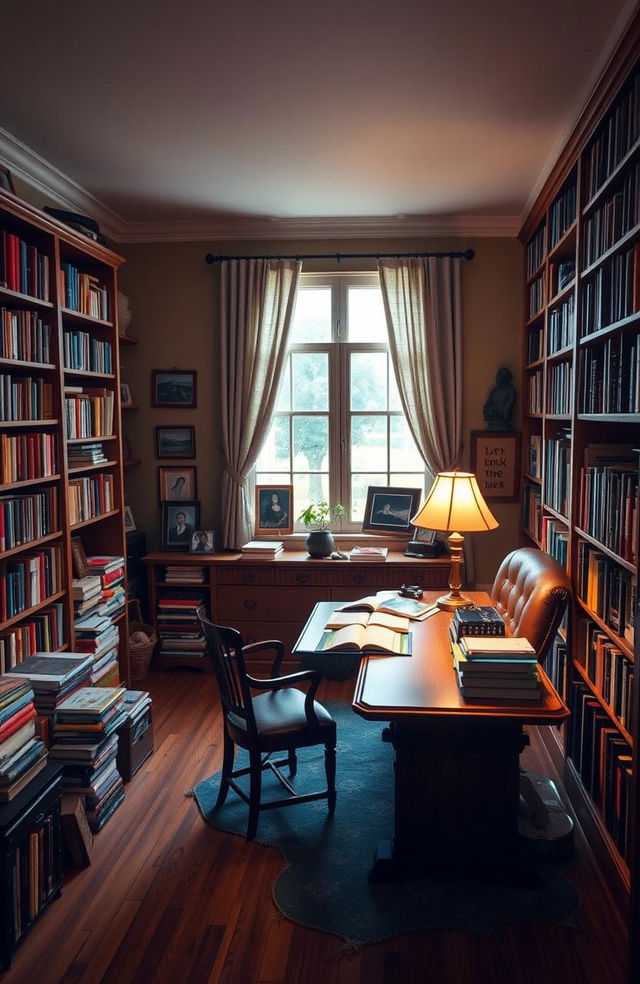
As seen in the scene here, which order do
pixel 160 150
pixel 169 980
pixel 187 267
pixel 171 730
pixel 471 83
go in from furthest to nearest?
pixel 187 267
pixel 171 730
pixel 160 150
pixel 471 83
pixel 169 980

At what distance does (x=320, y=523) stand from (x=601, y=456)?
2347mm

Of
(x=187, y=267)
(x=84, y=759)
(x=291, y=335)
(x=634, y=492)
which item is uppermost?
(x=187, y=267)

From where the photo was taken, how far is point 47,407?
3.55 m

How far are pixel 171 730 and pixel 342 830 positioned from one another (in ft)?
4.50

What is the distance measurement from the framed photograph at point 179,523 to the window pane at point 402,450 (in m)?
1.42

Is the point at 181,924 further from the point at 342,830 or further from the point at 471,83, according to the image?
the point at 471,83

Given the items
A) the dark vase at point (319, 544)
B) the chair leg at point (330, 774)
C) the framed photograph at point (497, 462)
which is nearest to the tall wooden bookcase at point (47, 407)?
the dark vase at point (319, 544)

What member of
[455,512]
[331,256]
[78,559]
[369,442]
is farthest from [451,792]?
[331,256]

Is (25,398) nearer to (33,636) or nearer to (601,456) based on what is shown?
(33,636)

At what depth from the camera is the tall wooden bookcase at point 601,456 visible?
8.01 feet

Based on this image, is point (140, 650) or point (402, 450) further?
point (402, 450)

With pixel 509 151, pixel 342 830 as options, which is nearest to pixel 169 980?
pixel 342 830

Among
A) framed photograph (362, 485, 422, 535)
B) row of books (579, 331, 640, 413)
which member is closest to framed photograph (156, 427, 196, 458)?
framed photograph (362, 485, 422, 535)

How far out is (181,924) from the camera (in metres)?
2.46
